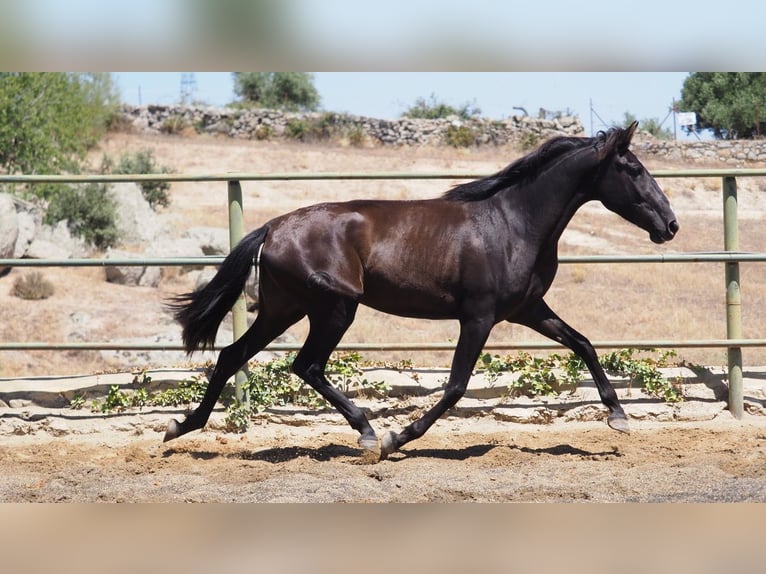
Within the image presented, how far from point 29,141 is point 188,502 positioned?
1731 centimetres

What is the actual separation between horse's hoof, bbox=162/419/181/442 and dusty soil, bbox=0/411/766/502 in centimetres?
9

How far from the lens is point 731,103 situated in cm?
2858

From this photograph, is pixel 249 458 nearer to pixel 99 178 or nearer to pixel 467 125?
pixel 99 178

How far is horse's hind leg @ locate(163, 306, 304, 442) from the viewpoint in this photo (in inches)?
228

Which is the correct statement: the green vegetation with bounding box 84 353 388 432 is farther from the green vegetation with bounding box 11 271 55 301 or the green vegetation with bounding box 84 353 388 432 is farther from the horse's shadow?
the green vegetation with bounding box 11 271 55 301

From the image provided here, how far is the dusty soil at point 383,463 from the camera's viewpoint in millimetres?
4680

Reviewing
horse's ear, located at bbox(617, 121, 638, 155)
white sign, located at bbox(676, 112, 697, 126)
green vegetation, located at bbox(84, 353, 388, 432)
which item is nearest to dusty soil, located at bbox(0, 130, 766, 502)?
green vegetation, located at bbox(84, 353, 388, 432)

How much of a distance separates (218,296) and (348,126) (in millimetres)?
29261

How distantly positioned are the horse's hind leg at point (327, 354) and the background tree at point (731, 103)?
25.1m

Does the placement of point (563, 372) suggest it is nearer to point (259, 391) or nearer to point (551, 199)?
point (551, 199)

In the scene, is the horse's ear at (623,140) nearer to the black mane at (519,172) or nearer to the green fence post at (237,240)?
the black mane at (519,172)

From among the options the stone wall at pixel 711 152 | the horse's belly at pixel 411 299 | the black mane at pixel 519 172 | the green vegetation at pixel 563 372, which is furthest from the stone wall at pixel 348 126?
the horse's belly at pixel 411 299

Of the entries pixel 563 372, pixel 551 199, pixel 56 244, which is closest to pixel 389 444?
pixel 563 372
